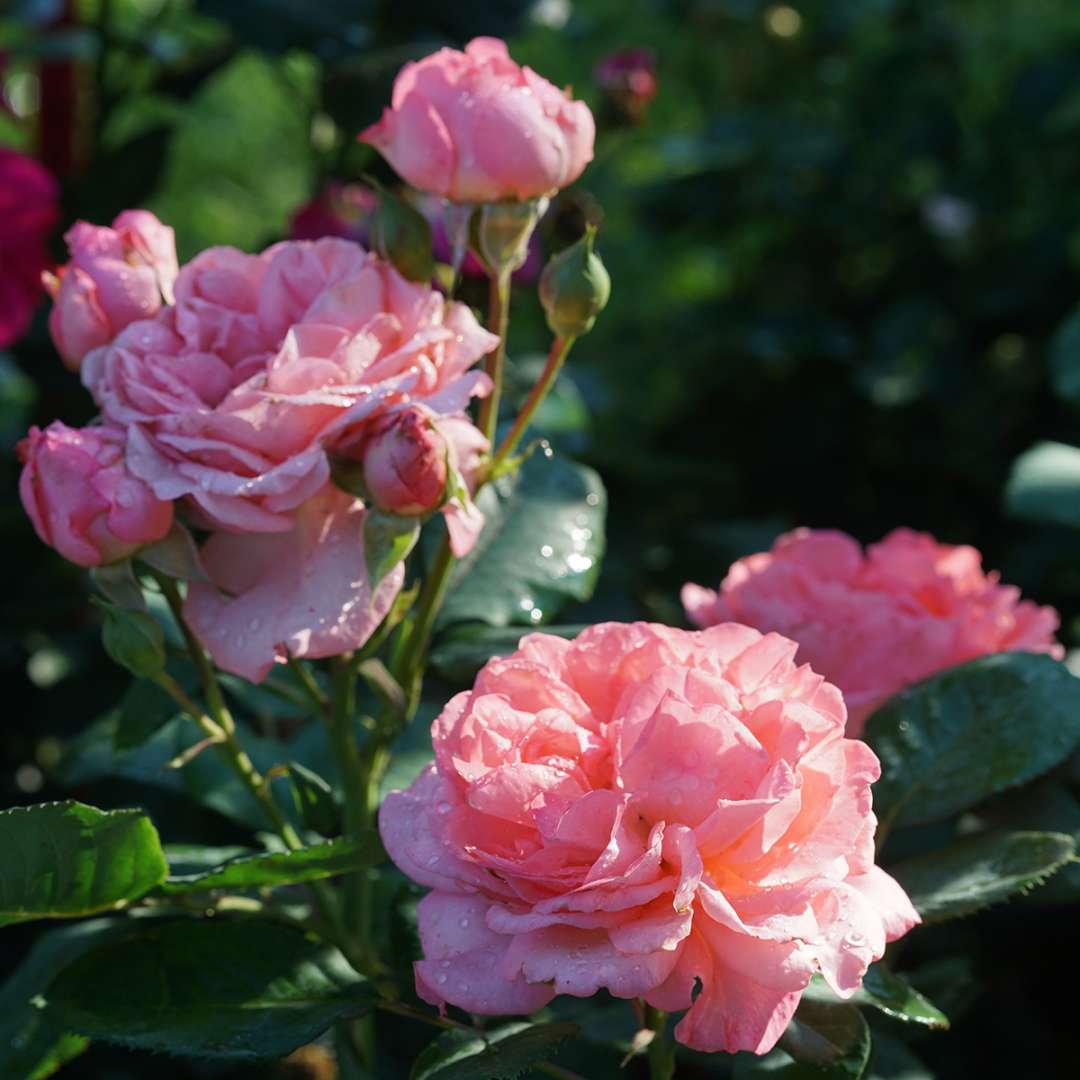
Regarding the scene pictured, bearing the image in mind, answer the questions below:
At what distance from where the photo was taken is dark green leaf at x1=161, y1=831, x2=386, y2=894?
24.8 inches

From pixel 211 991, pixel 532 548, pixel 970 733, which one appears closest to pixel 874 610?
pixel 970 733

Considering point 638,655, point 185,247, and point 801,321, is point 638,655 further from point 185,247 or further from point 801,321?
point 185,247

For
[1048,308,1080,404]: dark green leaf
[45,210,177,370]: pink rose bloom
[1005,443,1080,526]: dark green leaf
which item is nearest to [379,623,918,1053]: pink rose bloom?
[45,210,177,370]: pink rose bloom

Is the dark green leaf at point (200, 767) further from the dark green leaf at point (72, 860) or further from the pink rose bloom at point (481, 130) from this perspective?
the pink rose bloom at point (481, 130)

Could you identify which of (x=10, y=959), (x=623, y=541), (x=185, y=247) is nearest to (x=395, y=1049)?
(x=10, y=959)

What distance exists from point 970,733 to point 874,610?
9 cm

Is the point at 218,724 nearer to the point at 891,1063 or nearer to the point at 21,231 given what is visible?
the point at 891,1063

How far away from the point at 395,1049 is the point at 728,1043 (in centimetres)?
42

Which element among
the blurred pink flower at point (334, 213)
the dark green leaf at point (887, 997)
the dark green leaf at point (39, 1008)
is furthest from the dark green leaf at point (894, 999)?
the blurred pink flower at point (334, 213)

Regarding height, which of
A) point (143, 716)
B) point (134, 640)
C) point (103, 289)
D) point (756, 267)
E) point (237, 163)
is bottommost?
point (237, 163)

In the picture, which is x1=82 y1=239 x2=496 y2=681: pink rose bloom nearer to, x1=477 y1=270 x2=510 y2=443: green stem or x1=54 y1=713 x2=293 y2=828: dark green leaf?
x1=477 y1=270 x2=510 y2=443: green stem

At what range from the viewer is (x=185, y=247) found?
286cm

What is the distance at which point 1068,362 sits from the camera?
120 centimetres

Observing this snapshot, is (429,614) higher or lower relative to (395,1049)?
higher
